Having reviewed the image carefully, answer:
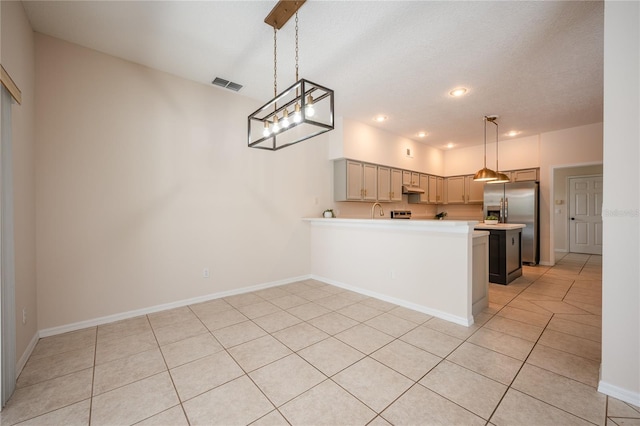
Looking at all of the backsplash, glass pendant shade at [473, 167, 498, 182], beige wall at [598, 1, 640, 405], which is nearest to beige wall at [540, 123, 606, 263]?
glass pendant shade at [473, 167, 498, 182]

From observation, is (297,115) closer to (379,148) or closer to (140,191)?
(140,191)

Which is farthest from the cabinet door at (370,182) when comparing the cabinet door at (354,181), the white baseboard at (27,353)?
the white baseboard at (27,353)

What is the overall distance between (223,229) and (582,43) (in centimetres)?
467

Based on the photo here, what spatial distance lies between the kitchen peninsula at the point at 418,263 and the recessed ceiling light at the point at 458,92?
6.85 ft

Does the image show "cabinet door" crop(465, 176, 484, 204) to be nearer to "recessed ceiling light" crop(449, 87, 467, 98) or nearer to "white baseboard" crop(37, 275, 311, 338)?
"recessed ceiling light" crop(449, 87, 467, 98)

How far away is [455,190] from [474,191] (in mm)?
504

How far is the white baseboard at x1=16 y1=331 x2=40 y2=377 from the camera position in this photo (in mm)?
2007

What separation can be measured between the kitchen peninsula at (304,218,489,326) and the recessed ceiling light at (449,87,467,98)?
2.09 m

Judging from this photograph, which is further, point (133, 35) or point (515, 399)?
point (133, 35)

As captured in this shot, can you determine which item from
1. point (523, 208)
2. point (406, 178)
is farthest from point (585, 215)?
point (406, 178)

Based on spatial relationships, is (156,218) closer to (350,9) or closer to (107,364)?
(107,364)

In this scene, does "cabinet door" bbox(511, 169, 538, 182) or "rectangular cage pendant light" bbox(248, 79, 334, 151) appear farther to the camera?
"cabinet door" bbox(511, 169, 538, 182)

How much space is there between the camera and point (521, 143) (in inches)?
241

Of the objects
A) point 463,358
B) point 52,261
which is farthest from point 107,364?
point 463,358
